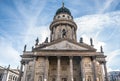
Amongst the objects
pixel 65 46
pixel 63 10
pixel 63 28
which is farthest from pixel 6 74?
pixel 63 10

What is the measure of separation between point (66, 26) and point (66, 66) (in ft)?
44.3

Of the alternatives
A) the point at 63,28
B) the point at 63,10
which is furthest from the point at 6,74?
the point at 63,10

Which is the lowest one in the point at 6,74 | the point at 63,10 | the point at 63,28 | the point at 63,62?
the point at 6,74

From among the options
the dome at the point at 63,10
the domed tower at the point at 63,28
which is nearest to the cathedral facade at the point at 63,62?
the domed tower at the point at 63,28

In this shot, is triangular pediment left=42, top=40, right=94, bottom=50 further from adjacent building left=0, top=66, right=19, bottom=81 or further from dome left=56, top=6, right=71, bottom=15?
adjacent building left=0, top=66, right=19, bottom=81

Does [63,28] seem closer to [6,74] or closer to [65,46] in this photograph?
[65,46]

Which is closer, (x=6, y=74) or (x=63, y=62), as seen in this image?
(x=63, y=62)

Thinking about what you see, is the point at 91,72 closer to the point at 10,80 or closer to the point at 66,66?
the point at 66,66

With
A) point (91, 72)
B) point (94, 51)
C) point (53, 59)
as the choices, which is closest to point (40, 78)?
point (53, 59)

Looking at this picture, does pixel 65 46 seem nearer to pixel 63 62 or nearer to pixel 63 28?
pixel 63 62

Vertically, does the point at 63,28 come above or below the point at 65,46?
above

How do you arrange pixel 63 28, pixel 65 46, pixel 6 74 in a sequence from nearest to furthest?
pixel 65 46, pixel 63 28, pixel 6 74

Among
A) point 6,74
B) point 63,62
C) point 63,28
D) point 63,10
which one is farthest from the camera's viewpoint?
point 6,74

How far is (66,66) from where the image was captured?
30453 millimetres
